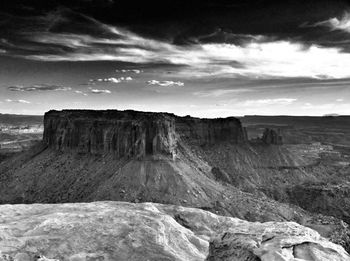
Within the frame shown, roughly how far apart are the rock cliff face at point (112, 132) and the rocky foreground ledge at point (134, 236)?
81.6m

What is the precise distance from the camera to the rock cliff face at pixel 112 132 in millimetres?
124812

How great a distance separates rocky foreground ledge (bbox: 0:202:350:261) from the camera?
17344mm

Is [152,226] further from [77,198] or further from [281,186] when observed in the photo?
[281,186]

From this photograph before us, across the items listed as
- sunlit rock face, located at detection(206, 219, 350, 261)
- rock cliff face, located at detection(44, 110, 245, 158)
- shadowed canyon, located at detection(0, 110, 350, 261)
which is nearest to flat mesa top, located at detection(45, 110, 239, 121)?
rock cliff face, located at detection(44, 110, 245, 158)

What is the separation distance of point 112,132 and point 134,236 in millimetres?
102094

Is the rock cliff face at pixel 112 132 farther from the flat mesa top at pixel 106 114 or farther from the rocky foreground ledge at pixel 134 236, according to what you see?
the rocky foreground ledge at pixel 134 236

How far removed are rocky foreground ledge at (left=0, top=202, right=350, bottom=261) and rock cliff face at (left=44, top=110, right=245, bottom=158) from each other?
81592 mm

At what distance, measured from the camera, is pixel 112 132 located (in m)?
132

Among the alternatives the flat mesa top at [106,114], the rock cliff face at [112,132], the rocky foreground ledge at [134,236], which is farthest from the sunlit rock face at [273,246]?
the flat mesa top at [106,114]

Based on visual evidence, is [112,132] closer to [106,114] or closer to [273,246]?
[106,114]

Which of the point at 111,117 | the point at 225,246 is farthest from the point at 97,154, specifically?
the point at 225,246

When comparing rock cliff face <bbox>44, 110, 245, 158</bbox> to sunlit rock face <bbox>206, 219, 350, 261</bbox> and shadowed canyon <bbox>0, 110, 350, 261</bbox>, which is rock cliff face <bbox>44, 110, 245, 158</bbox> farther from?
sunlit rock face <bbox>206, 219, 350, 261</bbox>

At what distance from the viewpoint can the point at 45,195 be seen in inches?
4555

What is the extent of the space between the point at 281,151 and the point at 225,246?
602 feet
